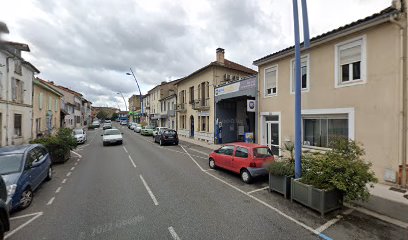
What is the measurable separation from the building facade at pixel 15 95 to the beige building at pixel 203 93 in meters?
14.2

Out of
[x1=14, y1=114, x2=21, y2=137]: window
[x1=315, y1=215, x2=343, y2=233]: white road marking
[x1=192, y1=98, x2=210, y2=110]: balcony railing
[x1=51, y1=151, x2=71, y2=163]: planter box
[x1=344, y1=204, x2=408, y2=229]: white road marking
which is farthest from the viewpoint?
[x1=192, y1=98, x2=210, y2=110]: balcony railing

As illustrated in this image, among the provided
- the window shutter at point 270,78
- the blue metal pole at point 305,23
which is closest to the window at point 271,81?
the window shutter at point 270,78

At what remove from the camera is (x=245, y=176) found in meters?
7.86

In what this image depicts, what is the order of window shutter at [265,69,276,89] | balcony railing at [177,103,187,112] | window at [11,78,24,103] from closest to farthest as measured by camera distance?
window shutter at [265,69,276,89]
window at [11,78,24,103]
balcony railing at [177,103,187,112]

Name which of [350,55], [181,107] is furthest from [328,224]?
[181,107]

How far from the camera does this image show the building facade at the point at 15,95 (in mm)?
13062

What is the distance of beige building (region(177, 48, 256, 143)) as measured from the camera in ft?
64.1

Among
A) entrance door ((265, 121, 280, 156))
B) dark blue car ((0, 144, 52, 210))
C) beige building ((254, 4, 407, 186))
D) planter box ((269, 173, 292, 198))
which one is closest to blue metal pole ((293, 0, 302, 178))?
planter box ((269, 173, 292, 198))

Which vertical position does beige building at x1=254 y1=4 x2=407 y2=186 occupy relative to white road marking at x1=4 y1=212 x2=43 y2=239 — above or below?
above

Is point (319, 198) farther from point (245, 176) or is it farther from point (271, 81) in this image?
point (271, 81)

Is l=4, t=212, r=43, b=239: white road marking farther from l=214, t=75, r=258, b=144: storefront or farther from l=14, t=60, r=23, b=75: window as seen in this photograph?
A: l=14, t=60, r=23, b=75: window

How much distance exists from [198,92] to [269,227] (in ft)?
Result: 61.0

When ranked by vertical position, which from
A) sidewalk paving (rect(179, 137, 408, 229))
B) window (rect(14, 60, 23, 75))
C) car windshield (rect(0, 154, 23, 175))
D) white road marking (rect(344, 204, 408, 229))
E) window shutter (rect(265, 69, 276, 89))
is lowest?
white road marking (rect(344, 204, 408, 229))

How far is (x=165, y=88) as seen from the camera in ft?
125
